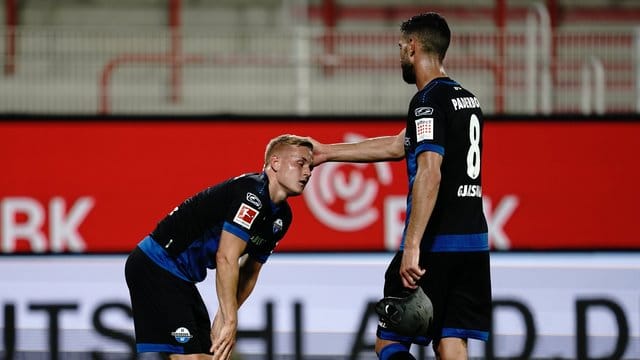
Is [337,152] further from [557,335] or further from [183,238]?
[557,335]

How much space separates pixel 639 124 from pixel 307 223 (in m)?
3.62

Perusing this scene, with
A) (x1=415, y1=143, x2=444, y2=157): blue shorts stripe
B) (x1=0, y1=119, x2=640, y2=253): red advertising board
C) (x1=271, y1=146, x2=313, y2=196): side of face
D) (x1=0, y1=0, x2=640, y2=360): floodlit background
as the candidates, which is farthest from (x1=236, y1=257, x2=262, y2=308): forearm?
(x1=0, y1=119, x2=640, y2=253): red advertising board

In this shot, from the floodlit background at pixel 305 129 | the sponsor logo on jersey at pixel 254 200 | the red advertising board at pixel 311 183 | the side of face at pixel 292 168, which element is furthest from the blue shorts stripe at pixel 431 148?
the red advertising board at pixel 311 183

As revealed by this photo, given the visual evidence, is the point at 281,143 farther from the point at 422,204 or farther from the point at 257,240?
the point at 422,204

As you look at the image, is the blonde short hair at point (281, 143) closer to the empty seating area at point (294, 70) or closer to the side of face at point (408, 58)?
the side of face at point (408, 58)

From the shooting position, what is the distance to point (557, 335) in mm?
6117

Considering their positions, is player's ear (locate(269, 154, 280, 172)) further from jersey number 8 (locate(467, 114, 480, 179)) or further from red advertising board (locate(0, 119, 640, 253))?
red advertising board (locate(0, 119, 640, 253))

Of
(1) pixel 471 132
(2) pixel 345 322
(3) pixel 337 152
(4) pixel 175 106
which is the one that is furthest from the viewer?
(4) pixel 175 106

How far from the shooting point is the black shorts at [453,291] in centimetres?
514

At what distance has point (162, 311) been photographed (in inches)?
214

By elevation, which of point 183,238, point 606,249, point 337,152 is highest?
point 337,152

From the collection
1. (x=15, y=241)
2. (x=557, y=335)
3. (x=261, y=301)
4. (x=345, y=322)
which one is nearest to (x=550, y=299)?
(x=557, y=335)

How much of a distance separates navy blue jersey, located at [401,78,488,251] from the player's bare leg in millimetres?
423

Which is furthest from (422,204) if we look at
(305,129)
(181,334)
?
(305,129)
